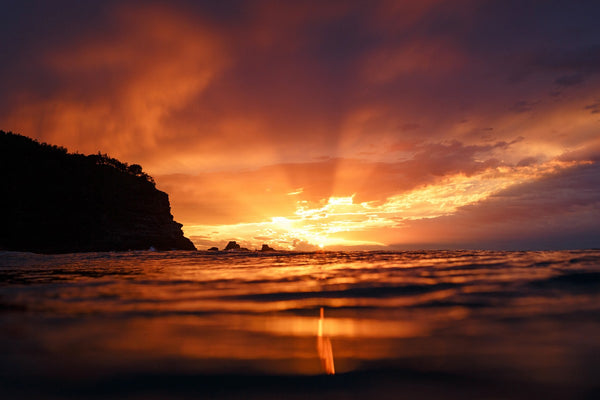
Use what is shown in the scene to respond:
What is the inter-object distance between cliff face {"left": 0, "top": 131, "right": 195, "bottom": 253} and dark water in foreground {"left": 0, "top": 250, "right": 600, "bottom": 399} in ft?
150

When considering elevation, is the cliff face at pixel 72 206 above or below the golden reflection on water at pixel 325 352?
above

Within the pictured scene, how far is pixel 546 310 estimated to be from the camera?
3.25 metres

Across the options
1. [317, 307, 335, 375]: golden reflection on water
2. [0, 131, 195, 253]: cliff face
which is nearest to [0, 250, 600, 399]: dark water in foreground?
[317, 307, 335, 375]: golden reflection on water

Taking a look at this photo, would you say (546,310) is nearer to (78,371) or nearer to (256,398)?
(256,398)

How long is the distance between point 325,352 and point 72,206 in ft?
184

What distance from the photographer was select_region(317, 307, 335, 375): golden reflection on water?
1920 millimetres

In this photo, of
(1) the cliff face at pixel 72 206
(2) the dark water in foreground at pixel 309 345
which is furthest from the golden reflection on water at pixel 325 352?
(1) the cliff face at pixel 72 206

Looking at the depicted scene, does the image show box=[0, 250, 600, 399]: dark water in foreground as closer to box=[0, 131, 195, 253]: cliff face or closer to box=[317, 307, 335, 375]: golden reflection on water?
box=[317, 307, 335, 375]: golden reflection on water

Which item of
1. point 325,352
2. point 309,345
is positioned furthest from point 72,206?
point 325,352

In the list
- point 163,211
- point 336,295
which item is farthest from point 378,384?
point 163,211

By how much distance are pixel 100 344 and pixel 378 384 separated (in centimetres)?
192

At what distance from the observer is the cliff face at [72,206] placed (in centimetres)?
4291

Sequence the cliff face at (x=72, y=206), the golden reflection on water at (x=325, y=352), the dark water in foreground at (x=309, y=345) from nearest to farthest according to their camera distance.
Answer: the dark water in foreground at (x=309, y=345) → the golden reflection on water at (x=325, y=352) → the cliff face at (x=72, y=206)

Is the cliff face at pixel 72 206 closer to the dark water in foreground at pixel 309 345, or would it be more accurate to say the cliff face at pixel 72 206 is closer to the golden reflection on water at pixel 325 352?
the dark water in foreground at pixel 309 345
